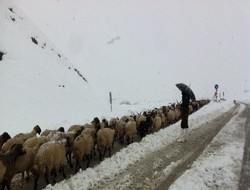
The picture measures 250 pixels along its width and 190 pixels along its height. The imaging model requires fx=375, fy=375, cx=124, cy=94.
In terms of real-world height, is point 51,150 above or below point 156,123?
above

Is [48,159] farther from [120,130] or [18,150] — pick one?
[120,130]

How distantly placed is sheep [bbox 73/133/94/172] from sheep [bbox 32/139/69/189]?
714 mm

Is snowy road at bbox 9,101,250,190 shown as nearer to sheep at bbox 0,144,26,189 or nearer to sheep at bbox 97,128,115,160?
sheep at bbox 97,128,115,160

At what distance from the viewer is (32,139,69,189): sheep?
929 cm

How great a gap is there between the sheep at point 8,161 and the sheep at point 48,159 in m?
0.45

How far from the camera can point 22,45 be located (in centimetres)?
3058

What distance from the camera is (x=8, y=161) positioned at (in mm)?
8789

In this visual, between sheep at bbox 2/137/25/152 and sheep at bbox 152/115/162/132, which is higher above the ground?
sheep at bbox 2/137/25/152

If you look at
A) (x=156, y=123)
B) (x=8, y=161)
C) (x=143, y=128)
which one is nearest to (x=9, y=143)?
(x=8, y=161)

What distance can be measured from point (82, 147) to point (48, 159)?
180 cm

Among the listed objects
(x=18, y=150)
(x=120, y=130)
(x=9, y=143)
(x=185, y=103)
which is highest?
(x=185, y=103)

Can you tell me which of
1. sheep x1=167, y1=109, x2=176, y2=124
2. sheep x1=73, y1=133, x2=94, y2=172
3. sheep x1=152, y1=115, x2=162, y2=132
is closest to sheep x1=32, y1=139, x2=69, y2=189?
sheep x1=73, y1=133, x2=94, y2=172

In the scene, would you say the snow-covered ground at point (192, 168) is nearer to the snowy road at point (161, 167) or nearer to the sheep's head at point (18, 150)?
the snowy road at point (161, 167)

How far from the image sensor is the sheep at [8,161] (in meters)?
8.28
